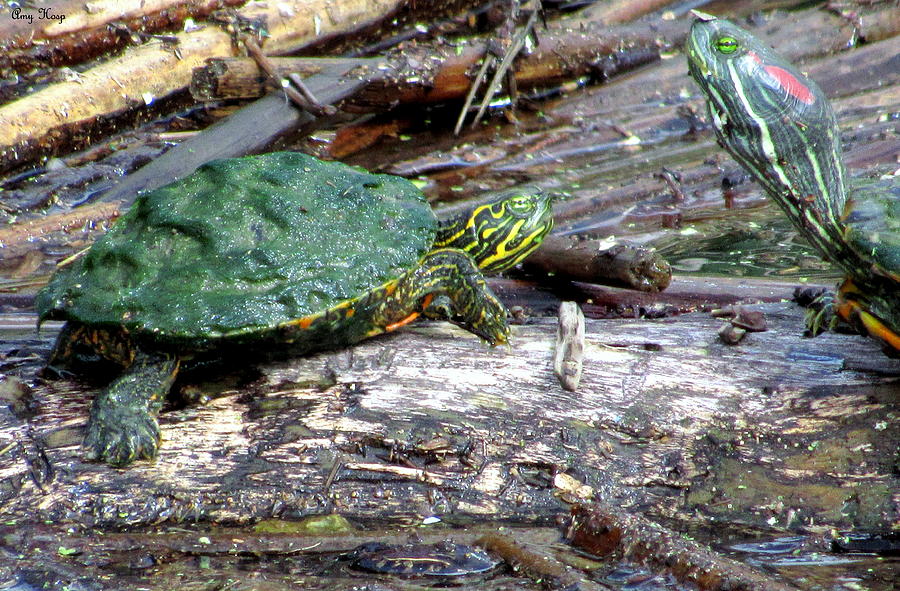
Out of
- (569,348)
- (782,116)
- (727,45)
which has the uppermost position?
(727,45)

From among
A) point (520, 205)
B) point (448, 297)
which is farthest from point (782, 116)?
point (448, 297)

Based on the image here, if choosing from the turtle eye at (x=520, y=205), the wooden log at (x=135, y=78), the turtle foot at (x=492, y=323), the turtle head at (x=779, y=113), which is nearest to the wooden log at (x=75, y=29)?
the wooden log at (x=135, y=78)

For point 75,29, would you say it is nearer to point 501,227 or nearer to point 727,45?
point 501,227

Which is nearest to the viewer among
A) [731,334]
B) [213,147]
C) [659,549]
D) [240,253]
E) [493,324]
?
[659,549]

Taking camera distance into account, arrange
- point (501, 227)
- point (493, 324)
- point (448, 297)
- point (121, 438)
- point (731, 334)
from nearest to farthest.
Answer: point (121, 438)
point (731, 334)
point (493, 324)
point (448, 297)
point (501, 227)

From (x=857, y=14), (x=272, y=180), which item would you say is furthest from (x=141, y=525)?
(x=857, y=14)

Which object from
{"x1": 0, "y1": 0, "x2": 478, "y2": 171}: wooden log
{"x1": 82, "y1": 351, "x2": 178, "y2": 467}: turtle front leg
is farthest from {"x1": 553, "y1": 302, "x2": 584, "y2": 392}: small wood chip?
{"x1": 0, "y1": 0, "x2": 478, "y2": 171}: wooden log

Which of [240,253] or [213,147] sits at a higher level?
[213,147]

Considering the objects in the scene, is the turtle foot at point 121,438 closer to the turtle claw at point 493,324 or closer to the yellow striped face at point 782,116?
the turtle claw at point 493,324
